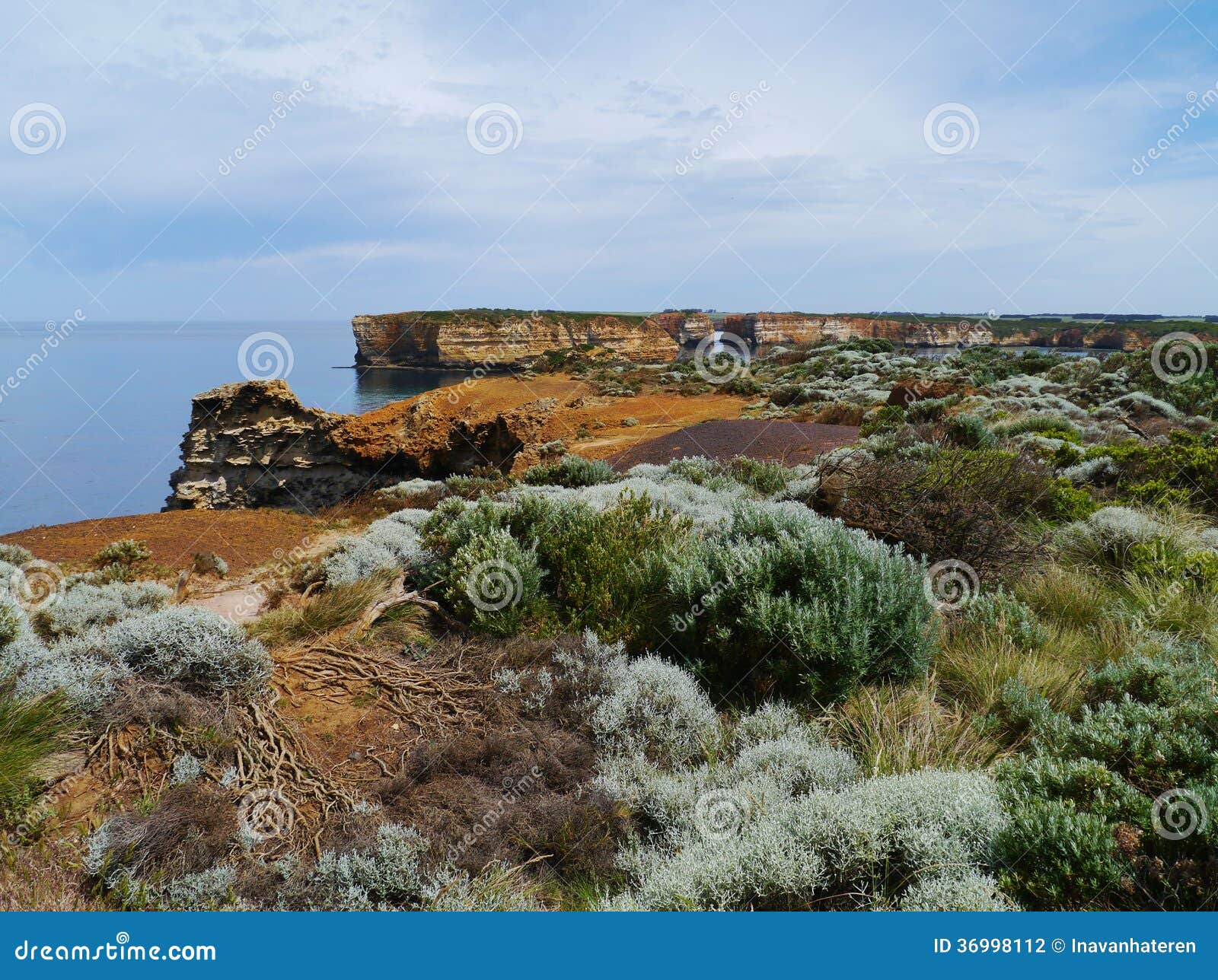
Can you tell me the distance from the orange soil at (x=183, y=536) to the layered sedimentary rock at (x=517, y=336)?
53.5 meters

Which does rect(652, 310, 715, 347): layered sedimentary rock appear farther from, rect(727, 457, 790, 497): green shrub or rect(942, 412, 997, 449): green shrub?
rect(727, 457, 790, 497): green shrub

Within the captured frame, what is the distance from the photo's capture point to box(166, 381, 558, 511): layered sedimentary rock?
50.1 feet

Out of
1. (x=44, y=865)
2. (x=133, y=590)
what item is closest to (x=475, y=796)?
(x=44, y=865)

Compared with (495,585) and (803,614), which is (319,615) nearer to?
(495,585)

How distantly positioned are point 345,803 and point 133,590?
4.64 metres

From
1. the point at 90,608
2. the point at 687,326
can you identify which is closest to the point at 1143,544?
the point at 90,608

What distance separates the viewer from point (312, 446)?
1584 cm

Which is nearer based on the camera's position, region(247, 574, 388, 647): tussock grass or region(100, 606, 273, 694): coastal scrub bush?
region(100, 606, 273, 694): coastal scrub bush

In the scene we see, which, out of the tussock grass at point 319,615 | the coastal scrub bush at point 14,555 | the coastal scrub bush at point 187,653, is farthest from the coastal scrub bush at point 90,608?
the coastal scrub bush at point 14,555

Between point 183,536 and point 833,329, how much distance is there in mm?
71248

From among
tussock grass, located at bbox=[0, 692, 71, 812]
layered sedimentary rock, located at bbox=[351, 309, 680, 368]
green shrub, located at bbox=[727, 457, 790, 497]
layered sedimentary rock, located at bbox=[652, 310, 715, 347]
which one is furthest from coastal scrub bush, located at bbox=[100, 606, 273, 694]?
layered sedimentary rock, located at bbox=[652, 310, 715, 347]

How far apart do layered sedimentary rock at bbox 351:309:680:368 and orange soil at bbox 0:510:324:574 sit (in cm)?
5346

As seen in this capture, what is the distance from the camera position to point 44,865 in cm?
311

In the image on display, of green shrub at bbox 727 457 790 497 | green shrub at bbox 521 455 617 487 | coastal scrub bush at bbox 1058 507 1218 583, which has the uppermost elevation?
green shrub at bbox 521 455 617 487
